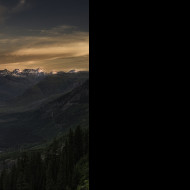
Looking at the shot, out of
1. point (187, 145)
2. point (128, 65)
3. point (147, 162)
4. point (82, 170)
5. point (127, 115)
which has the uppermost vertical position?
point (128, 65)

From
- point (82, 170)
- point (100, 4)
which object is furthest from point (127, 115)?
point (82, 170)

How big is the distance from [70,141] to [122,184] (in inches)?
3902

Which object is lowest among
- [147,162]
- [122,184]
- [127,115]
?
[122,184]

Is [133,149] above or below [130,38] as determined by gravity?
below

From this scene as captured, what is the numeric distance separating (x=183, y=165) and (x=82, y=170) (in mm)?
84189

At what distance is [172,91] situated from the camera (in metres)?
2.91

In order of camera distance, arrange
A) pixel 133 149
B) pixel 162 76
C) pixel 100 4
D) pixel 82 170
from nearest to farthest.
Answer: pixel 162 76, pixel 133 149, pixel 100 4, pixel 82 170

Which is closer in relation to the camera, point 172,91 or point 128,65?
point 172,91

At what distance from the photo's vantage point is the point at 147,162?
3080 mm

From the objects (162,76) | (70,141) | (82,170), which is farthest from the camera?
(70,141)

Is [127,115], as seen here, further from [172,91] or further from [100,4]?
[100,4]

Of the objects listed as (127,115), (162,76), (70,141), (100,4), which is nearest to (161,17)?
(162,76)

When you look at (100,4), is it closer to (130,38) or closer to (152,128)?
(130,38)

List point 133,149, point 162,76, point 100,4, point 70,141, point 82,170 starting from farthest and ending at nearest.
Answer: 1. point 70,141
2. point 82,170
3. point 100,4
4. point 133,149
5. point 162,76
